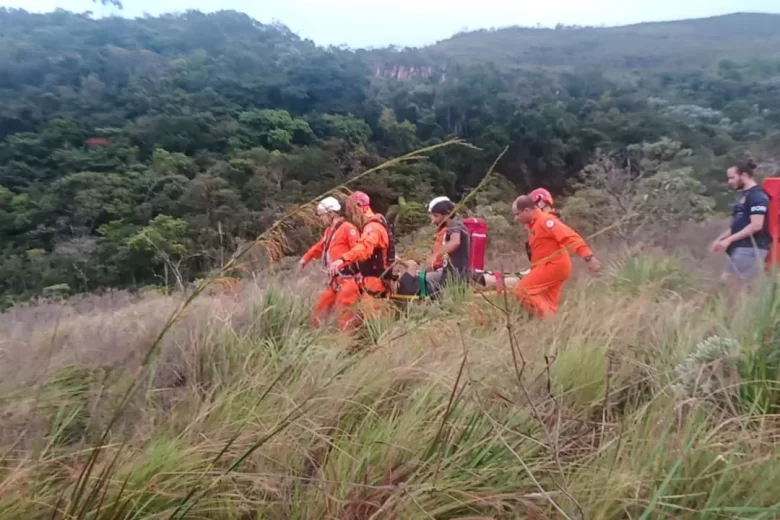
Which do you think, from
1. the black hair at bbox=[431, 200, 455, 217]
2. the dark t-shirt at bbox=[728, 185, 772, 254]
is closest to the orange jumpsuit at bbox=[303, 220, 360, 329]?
the black hair at bbox=[431, 200, 455, 217]

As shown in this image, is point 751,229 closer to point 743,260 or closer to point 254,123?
point 743,260

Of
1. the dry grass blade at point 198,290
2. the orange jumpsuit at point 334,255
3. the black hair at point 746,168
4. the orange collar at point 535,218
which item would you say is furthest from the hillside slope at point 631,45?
the dry grass blade at point 198,290

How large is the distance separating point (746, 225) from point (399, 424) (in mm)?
4461

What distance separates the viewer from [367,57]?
211 feet

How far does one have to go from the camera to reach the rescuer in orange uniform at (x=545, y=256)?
4.67 metres

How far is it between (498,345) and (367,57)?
6441 cm

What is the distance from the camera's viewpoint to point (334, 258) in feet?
19.1

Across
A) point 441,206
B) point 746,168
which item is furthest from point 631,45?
point 441,206

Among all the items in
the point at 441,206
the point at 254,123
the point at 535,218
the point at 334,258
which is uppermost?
the point at 441,206

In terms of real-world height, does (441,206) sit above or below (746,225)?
above

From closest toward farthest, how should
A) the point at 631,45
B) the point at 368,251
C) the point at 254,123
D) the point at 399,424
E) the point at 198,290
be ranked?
the point at 198,290 < the point at 399,424 < the point at 368,251 < the point at 254,123 < the point at 631,45

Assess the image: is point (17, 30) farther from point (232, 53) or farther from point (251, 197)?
point (251, 197)

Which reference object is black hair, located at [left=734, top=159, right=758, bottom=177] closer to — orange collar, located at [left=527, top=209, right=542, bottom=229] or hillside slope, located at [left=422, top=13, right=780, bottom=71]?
orange collar, located at [left=527, top=209, right=542, bottom=229]

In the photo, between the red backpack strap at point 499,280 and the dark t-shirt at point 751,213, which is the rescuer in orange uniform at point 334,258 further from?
the dark t-shirt at point 751,213
